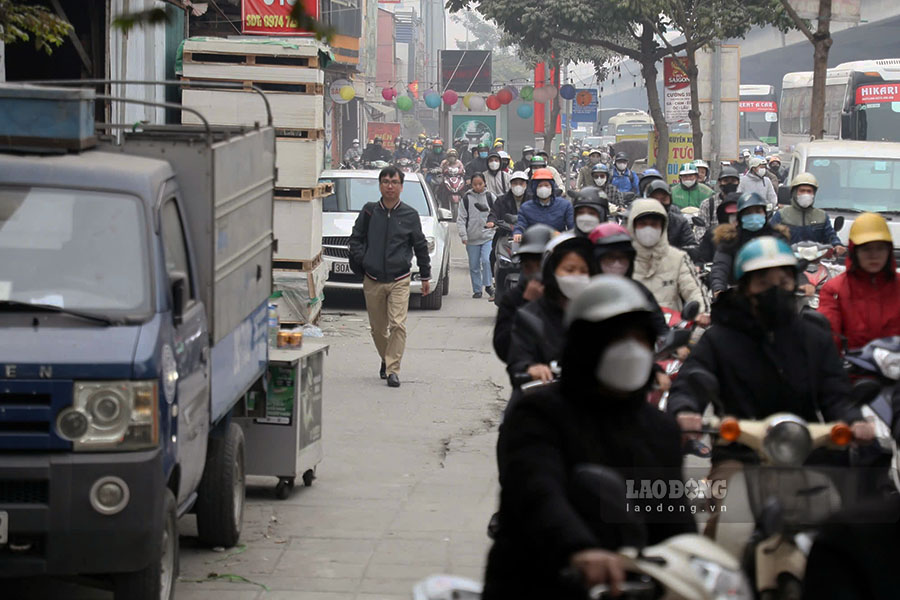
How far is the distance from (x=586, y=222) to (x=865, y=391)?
5.67 metres

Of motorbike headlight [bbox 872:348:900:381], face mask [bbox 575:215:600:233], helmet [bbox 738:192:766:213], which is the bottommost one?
motorbike headlight [bbox 872:348:900:381]

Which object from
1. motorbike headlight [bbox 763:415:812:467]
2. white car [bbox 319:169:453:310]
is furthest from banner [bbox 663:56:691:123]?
motorbike headlight [bbox 763:415:812:467]

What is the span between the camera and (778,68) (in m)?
85.9

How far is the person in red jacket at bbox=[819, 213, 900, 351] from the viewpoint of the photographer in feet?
21.9

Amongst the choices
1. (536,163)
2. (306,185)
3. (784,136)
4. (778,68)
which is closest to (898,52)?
(778,68)

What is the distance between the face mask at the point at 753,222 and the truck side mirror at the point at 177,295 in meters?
5.96

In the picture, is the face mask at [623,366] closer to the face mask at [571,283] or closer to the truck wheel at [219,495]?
the face mask at [571,283]

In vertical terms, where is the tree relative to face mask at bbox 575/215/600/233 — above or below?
above

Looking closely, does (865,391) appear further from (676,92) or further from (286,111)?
(676,92)

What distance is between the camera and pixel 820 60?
80.0 ft

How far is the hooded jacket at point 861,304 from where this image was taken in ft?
22.5

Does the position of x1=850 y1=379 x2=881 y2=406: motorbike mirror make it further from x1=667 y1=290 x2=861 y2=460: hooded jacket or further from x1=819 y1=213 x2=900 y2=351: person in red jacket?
x1=819 y1=213 x2=900 y2=351: person in red jacket

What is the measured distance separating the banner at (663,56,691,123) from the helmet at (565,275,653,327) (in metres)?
31.5

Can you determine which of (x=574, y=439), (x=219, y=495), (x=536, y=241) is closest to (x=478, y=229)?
(x=219, y=495)
